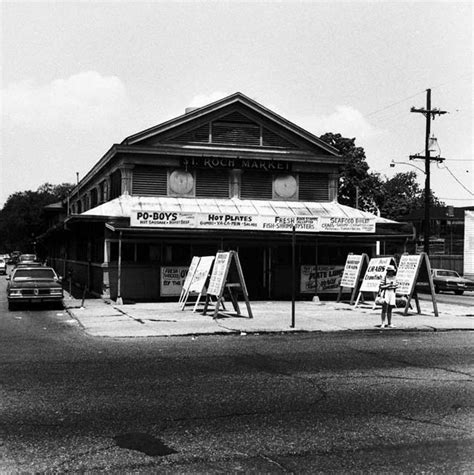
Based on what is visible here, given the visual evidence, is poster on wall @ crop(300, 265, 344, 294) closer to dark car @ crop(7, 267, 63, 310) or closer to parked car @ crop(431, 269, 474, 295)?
dark car @ crop(7, 267, 63, 310)

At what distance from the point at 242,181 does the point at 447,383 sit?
66.1 feet

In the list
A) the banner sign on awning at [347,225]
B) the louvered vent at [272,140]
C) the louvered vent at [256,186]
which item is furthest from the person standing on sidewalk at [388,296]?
the louvered vent at [272,140]

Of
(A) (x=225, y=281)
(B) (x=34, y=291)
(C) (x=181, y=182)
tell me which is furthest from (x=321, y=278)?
(B) (x=34, y=291)

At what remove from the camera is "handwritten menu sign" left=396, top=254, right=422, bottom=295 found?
63.3ft

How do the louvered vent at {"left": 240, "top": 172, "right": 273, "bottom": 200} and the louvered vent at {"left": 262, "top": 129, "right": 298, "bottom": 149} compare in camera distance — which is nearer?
the louvered vent at {"left": 240, "top": 172, "right": 273, "bottom": 200}

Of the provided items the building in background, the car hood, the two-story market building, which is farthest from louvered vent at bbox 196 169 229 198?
the building in background

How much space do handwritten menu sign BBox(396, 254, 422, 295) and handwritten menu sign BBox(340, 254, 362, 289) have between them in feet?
9.31

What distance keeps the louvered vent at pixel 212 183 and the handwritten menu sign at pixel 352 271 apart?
7035 millimetres

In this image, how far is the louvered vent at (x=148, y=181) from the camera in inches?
1053

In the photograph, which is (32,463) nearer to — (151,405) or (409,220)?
(151,405)

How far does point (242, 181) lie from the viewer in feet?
92.7

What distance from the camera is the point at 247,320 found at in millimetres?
17312

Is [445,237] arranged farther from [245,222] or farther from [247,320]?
[247,320]

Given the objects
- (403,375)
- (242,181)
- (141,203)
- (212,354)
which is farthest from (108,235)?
(403,375)
